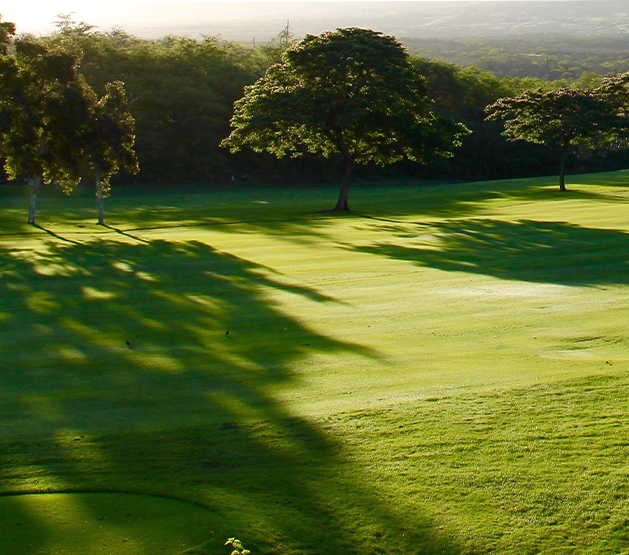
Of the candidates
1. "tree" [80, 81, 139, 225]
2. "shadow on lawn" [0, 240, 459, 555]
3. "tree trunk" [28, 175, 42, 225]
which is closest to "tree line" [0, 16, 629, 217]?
"tree" [80, 81, 139, 225]

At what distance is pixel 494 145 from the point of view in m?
84.8

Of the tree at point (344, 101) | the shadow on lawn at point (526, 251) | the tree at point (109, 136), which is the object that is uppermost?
the tree at point (344, 101)

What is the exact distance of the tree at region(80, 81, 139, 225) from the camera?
34.6m

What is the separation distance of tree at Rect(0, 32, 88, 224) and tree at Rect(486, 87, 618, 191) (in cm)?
2707

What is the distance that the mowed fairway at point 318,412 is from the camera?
4625 millimetres

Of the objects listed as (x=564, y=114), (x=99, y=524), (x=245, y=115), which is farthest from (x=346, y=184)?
(x=99, y=524)

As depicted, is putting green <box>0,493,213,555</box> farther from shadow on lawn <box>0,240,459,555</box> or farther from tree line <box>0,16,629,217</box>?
tree line <box>0,16,629,217</box>

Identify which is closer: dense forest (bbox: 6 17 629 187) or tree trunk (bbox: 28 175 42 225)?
tree trunk (bbox: 28 175 42 225)

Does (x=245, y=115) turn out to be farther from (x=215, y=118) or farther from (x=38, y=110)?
(x=215, y=118)

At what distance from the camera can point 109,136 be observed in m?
34.6

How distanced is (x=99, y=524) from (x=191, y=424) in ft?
6.06

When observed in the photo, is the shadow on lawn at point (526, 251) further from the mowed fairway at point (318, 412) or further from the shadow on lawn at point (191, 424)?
the shadow on lawn at point (191, 424)

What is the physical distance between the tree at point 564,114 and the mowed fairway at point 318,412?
31.0 metres

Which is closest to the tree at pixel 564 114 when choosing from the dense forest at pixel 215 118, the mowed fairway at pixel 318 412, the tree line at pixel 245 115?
the tree line at pixel 245 115
